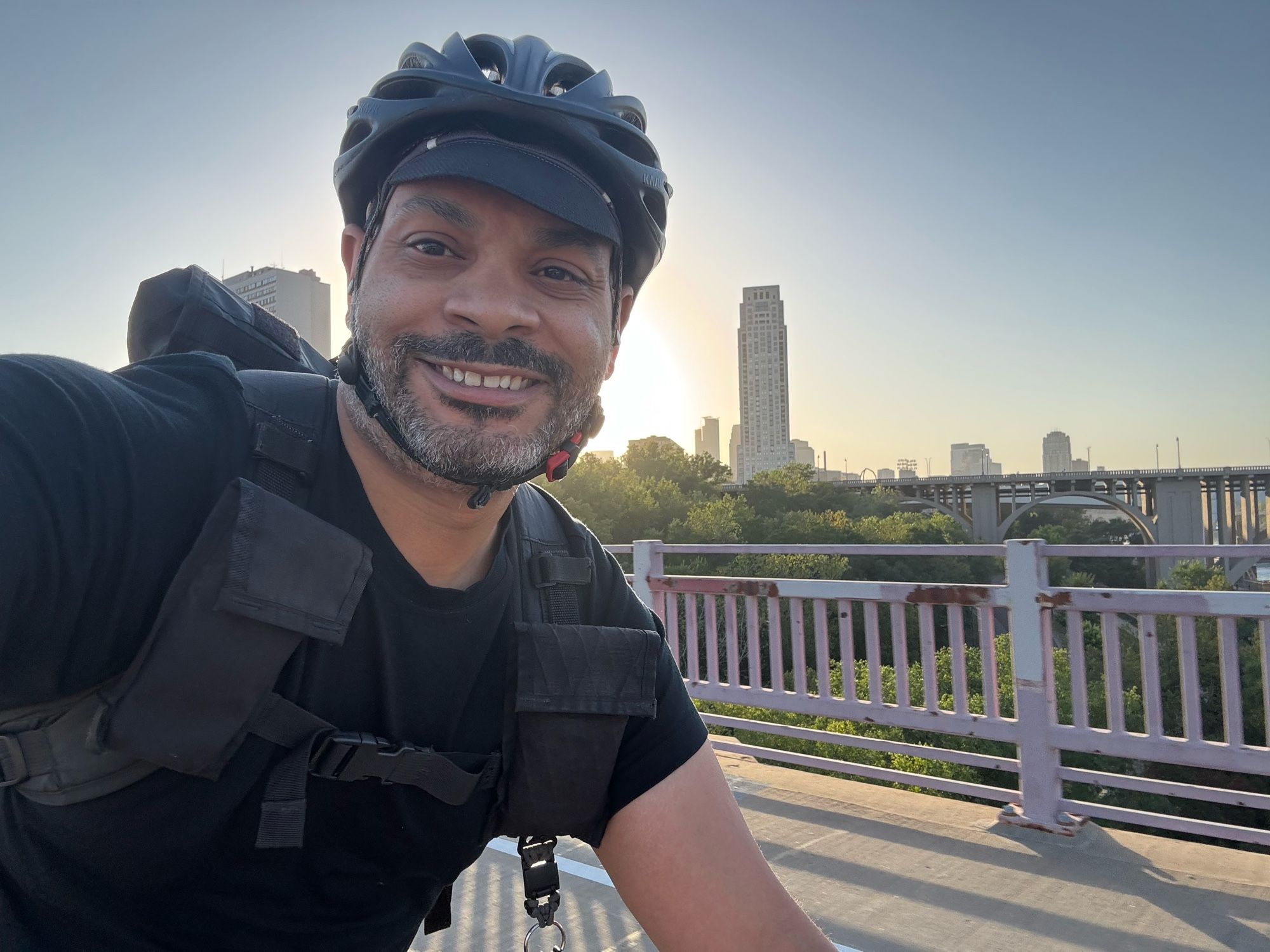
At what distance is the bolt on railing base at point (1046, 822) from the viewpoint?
4121mm

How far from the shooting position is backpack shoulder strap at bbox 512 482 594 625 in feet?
5.07

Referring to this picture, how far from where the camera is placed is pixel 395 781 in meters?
1.27

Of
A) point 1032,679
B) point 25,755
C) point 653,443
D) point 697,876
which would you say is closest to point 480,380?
point 25,755

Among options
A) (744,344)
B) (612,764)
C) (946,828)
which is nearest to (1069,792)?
(946,828)

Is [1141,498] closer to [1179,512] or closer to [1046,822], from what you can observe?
[1179,512]

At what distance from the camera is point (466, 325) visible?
1.41 metres

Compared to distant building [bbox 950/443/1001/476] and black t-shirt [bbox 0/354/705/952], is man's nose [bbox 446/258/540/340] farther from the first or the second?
distant building [bbox 950/443/1001/476]

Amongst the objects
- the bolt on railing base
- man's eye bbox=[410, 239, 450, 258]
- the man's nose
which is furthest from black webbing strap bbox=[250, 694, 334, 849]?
the bolt on railing base

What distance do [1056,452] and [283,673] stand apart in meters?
211

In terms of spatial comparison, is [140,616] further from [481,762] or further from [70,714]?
[481,762]

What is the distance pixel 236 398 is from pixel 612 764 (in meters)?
0.89

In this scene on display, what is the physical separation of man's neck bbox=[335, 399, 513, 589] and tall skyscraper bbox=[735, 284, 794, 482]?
138239mm

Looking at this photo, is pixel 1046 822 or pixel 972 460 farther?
pixel 972 460

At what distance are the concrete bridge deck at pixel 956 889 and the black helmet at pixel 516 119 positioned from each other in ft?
8.59
